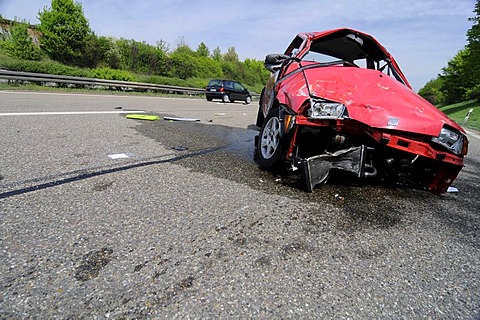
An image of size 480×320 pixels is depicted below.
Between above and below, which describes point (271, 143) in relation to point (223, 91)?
below

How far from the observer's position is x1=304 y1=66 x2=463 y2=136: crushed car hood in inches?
93.2

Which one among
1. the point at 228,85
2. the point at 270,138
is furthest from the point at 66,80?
the point at 270,138

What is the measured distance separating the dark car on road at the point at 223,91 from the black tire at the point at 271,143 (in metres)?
15.0

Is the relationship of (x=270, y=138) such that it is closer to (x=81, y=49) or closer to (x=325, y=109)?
(x=325, y=109)

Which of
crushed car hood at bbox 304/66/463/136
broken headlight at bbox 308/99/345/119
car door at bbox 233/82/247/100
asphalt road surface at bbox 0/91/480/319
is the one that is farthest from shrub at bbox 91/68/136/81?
broken headlight at bbox 308/99/345/119

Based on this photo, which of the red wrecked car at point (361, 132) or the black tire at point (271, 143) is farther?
the black tire at point (271, 143)

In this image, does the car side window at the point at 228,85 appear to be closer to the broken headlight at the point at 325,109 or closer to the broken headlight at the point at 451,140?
the broken headlight at the point at 325,109

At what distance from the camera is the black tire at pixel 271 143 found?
297 cm

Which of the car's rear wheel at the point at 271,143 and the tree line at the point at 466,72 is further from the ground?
the tree line at the point at 466,72

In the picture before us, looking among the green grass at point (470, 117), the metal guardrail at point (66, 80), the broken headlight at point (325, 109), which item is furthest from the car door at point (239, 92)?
the broken headlight at point (325, 109)

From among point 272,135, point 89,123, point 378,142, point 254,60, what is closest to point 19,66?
point 89,123

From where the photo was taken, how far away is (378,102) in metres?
2.47

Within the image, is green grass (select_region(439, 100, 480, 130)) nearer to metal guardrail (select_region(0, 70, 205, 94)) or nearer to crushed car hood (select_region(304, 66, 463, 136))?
crushed car hood (select_region(304, 66, 463, 136))

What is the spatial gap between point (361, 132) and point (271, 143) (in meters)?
1.06
